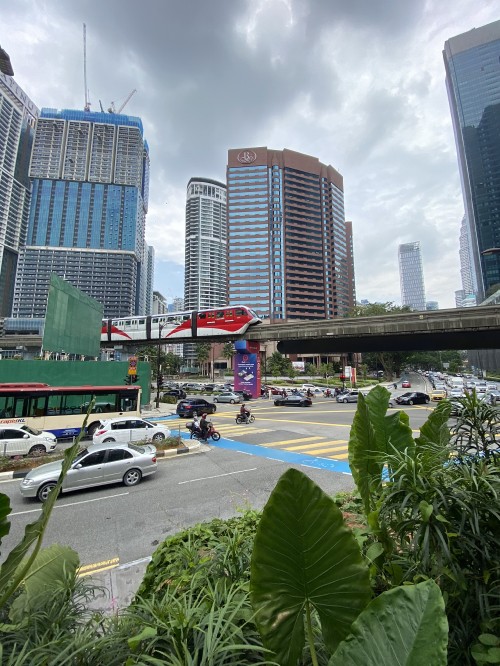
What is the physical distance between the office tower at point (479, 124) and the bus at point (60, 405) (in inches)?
6099

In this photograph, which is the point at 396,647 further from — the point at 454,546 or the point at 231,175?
the point at 231,175

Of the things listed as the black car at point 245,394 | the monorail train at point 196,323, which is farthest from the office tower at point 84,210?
the black car at point 245,394

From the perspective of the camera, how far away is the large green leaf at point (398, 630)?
112 centimetres

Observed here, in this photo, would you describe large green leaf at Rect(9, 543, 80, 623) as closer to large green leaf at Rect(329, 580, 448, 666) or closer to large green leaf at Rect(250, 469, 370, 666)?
large green leaf at Rect(250, 469, 370, 666)

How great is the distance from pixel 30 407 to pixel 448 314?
35.1 meters

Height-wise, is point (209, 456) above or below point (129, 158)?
below

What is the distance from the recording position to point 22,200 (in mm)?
158750

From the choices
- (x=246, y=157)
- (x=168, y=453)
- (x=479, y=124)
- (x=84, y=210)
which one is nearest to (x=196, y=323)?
(x=168, y=453)

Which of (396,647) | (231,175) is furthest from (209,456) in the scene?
(231,175)

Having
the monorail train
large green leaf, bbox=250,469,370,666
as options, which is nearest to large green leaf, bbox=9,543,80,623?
large green leaf, bbox=250,469,370,666

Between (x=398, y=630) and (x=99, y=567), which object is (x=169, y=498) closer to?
(x=99, y=567)

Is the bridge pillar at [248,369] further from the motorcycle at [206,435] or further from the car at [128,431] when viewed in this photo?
the car at [128,431]

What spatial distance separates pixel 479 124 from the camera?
15300 cm

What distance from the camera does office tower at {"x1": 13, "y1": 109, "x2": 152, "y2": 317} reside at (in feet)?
515
